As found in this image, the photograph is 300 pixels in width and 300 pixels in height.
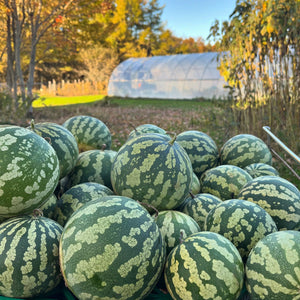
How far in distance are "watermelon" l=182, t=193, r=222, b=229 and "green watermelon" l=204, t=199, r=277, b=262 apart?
258mm

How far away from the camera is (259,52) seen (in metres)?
5.90

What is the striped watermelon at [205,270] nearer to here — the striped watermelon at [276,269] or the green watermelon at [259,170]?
the striped watermelon at [276,269]

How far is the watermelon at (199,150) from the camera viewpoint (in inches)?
112

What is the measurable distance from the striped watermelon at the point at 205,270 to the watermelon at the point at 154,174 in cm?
42

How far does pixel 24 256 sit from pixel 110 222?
46cm


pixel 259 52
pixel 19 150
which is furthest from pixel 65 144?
pixel 259 52

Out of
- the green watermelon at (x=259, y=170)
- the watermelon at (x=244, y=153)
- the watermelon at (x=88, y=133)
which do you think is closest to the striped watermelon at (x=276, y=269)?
the green watermelon at (x=259, y=170)

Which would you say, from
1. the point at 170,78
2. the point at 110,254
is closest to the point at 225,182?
the point at 110,254

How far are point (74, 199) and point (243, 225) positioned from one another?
102 centimetres

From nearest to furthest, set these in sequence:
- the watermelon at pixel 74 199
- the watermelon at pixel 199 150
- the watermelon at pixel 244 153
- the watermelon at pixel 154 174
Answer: the watermelon at pixel 154 174
the watermelon at pixel 74 199
the watermelon at pixel 199 150
the watermelon at pixel 244 153

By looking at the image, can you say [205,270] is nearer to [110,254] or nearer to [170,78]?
[110,254]

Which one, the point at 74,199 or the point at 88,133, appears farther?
the point at 88,133

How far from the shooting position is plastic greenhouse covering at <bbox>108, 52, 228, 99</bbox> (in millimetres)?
18875

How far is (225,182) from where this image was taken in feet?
7.99
